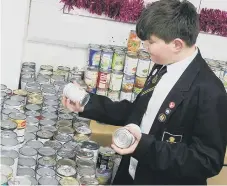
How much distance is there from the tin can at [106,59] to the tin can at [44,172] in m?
1.08

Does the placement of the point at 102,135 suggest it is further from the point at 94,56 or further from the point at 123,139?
the point at 123,139

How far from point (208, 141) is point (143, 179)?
340 mm

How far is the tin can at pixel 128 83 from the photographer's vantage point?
2609 millimetres

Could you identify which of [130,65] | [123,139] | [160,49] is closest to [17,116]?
[123,139]

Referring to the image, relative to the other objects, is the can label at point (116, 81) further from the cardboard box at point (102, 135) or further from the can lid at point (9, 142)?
the can lid at point (9, 142)

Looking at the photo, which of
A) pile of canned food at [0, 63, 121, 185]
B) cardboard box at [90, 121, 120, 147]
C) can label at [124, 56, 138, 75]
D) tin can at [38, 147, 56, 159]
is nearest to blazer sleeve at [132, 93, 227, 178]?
pile of canned food at [0, 63, 121, 185]

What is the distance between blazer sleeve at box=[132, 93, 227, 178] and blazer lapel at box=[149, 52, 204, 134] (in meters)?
0.09

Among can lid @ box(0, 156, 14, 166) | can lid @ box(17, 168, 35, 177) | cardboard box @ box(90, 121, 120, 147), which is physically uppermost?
can lid @ box(0, 156, 14, 166)

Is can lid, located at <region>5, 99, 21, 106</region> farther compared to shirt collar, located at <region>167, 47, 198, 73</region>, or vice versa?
can lid, located at <region>5, 99, 21, 106</region>

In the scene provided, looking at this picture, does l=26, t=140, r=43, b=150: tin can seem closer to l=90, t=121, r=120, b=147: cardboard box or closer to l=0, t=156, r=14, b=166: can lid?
l=0, t=156, r=14, b=166: can lid

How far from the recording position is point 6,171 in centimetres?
145

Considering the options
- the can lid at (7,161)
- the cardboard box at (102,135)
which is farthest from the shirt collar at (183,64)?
the cardboard box at (102,135)

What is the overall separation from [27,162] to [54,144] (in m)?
0.22

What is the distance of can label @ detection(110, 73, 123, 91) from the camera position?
259 cm
